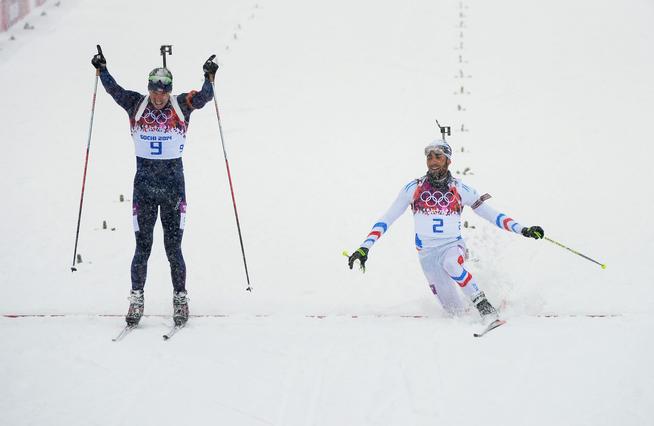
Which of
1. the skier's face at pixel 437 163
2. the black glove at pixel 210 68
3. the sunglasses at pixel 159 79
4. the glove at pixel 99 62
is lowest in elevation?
the skier's face at pixel 437 163

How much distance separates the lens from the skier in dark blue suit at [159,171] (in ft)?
18.2

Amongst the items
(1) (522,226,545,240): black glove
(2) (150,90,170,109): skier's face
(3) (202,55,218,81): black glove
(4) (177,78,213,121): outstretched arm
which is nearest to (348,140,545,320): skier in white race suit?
(1) (522,226,545,240): black glove

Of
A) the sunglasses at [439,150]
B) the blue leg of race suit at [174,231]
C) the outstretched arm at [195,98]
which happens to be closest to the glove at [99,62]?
the outstretched arm at [195,98]

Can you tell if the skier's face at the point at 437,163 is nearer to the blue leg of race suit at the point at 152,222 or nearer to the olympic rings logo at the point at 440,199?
the olympic rings logo at the point at 440,199

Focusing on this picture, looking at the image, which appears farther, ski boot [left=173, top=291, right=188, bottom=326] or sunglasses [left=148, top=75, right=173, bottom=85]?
ski boot [left=173, top=291, right=188, bottom=326]

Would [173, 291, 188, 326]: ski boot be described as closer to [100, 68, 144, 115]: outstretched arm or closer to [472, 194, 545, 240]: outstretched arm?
[100, 68, 144, 115]: outstretched arm

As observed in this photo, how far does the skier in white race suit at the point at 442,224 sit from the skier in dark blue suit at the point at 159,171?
162cm

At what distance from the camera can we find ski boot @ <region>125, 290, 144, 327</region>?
5512mm

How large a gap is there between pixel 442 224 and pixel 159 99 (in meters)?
2.74

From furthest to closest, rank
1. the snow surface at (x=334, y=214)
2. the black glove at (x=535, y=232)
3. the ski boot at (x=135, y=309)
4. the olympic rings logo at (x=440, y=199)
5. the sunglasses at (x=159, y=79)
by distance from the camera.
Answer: the olympic rings logo at (x=440, y=199) → the black glove at (x=535, y=232) → the ski boot at (x=135, y=309) → the sunglasses at (x=159, y=79) → the snow surface at (x=334, y=214)

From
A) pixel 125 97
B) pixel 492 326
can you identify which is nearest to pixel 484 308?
pixel 492 326

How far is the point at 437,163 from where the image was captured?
18.9ft

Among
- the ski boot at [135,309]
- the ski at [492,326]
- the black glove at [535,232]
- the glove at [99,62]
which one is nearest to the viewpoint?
the ski at [492,326]

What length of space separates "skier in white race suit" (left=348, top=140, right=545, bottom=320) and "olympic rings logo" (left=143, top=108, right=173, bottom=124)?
2032 millimetres
